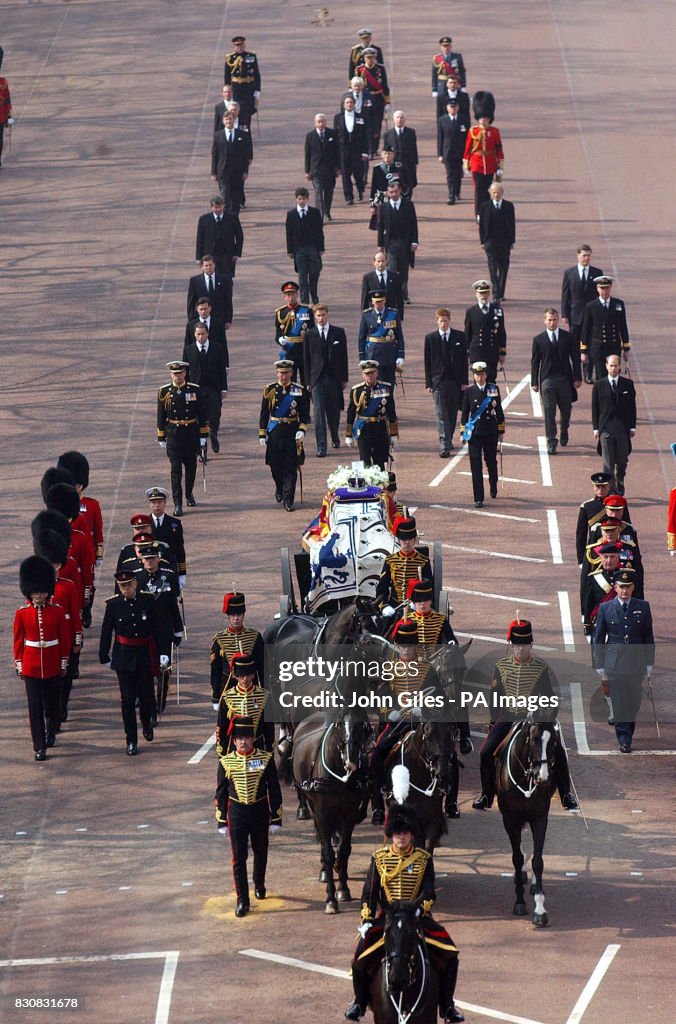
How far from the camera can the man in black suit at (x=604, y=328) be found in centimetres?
2622

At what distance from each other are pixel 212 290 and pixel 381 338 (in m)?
2.63

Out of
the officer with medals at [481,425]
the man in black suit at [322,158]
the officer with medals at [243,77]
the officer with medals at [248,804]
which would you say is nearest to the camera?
the officer with medals at [248,804]

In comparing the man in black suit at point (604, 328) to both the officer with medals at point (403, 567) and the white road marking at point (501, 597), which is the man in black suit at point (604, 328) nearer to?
the white road marking at point (501, 597)

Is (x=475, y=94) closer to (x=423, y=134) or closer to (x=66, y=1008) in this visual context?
(x=423, y=134)

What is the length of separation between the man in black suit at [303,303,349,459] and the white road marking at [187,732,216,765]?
748 cm

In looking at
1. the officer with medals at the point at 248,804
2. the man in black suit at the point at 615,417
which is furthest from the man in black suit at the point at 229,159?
the officer with medals at the point at 248,804

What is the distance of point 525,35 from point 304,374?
62.7 feet

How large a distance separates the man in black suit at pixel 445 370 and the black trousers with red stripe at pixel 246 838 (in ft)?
35.1

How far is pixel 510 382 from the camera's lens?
1110 inches

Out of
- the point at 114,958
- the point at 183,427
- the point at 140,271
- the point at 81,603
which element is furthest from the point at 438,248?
the point at 114,958

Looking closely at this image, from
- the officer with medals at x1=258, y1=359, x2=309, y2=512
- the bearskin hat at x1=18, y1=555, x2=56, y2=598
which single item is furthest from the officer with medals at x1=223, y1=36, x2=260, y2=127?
the bearskin hat at x1=18, y1=555, x2=56, y2=598

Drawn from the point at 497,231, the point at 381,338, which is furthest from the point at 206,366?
the point at 497,231

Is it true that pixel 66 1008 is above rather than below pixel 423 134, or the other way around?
below

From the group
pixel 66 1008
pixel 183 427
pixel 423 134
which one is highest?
pixel 423 134
